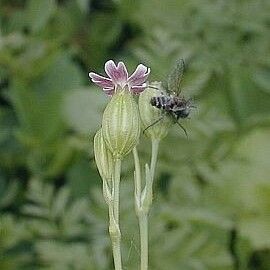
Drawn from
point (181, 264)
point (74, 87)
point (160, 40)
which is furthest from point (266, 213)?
point (74, 87)

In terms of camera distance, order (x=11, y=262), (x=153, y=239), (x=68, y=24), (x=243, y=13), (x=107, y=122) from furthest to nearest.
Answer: (x=68, y=24) < (x=243, y=13) < (x=11, y=262) < (x=153, y=239) < (x=107, y=122)

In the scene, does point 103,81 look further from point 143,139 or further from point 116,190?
point 143,139

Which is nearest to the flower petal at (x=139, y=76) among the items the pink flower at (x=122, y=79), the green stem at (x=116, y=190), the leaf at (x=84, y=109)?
the pink flower at (x=122, y=79)

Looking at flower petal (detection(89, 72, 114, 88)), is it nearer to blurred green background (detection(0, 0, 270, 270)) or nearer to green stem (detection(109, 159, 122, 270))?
green stem (detection(109, 159, 122, 270))

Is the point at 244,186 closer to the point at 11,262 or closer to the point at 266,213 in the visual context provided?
the point at 266,213

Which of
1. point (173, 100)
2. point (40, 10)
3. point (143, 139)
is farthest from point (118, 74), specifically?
point (40, 10)

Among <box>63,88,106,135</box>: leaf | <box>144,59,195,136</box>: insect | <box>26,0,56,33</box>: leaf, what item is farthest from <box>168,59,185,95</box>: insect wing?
<box>26,0,56,33</box>: leaf
